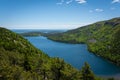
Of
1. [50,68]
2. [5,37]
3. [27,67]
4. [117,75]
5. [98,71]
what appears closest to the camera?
[50,68]

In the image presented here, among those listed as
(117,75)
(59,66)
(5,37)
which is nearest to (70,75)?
(59,66)

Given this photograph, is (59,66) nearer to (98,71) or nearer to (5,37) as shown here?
(98,71)

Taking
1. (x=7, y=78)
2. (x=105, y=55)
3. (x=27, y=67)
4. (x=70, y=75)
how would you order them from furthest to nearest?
(x=105, y=55) → (x=27, y=67) → (x=70, y=75) → (x=7, y=78)

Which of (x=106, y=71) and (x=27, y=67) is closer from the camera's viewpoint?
(x=27, y=67)

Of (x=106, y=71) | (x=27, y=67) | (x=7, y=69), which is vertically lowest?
(x=106, y=71)

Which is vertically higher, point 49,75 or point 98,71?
point 49,75

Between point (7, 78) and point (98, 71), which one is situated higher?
point (7, 78)


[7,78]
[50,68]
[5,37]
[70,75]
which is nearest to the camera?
[7,78]

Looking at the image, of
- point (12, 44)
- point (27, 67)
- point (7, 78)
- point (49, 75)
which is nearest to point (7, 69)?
point (7, 78)

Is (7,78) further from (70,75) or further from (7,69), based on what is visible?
(70,75)
